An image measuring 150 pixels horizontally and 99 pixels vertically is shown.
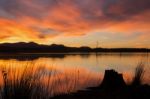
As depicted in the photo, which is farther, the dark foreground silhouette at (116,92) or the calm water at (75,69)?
the calm water at (75,69)

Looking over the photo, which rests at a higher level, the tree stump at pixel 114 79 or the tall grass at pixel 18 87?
the tall grass at pixel 18 87

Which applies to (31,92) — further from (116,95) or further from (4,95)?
(116,95)

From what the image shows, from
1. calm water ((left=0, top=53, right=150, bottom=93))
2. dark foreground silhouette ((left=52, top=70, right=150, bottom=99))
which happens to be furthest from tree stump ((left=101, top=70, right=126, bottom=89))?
calm water ((left=0, top=53, right=150, bottom=93))

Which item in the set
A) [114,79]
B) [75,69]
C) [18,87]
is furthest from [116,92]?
[75,69]

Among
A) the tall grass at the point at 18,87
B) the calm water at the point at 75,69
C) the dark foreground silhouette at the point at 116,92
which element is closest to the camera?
the tall grass at the point at 18,87

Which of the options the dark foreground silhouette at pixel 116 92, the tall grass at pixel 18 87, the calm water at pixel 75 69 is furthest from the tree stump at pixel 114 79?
the tall grass at pixel 18 87

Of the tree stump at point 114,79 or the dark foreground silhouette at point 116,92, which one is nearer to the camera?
the dark foreground silhouette at point 116,92

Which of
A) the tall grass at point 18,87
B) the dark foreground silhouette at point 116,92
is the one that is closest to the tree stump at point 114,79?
the dark foreground silhouette at point 116,92

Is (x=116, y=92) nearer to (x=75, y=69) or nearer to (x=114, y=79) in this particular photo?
(x=114, y=79)

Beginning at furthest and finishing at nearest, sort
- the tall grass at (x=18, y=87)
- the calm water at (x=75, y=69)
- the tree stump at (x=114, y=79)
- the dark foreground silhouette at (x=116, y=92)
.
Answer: the tree stump at (x=114, y=79) → the calm water at (x=75, y=69) → the dark foreground silhouette at (x=116, y=92) → the tall grass at (x=18, y=87)

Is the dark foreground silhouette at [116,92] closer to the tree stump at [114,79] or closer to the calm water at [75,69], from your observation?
the tree stump at [114,79]

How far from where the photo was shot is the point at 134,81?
12312 mm

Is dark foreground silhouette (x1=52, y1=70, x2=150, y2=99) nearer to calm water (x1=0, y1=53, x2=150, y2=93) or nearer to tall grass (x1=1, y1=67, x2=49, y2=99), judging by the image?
calm water (x1=0, y1=53, x2=150, y2=93)

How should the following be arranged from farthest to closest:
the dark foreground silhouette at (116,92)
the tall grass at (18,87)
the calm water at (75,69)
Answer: the calm water at (75,69) → the dark foreground silhouette at (116,92) → the tall grass at (18,87)
